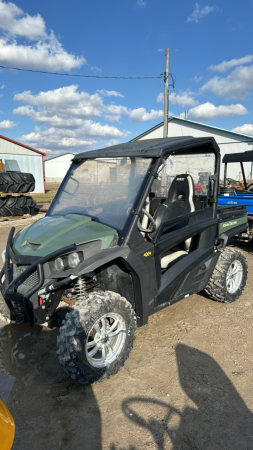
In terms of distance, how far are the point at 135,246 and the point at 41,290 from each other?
2.96 ft

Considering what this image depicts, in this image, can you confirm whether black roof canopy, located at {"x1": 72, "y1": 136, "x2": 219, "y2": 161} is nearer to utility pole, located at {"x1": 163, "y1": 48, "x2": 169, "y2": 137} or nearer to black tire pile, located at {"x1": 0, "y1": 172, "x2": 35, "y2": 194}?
black tire pile, located at {"x1": 0, "y1": 172, "x2": 35, "y2": 194}

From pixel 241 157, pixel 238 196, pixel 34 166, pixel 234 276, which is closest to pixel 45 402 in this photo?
pixel 234 276

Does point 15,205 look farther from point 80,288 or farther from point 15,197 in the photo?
point 80,288

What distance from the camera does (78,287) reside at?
9.29ft

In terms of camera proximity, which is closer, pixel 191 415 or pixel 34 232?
pixel 191 415

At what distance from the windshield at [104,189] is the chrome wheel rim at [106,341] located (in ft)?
2.83

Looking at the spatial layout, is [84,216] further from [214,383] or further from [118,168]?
[214,383]

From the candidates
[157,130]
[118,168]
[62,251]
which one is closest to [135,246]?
[62,251]

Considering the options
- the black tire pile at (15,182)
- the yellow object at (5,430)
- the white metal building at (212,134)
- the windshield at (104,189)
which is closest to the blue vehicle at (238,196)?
the windshield at (104,189)

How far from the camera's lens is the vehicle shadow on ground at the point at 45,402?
2.12 meters

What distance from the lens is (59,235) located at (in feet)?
9.21

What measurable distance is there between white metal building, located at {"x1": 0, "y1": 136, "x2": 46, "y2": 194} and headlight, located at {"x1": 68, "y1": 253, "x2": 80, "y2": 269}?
70.4 ft

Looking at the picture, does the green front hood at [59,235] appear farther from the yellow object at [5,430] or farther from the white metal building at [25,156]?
the white metal building at [25,156]

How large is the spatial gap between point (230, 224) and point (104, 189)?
6.49 ft
